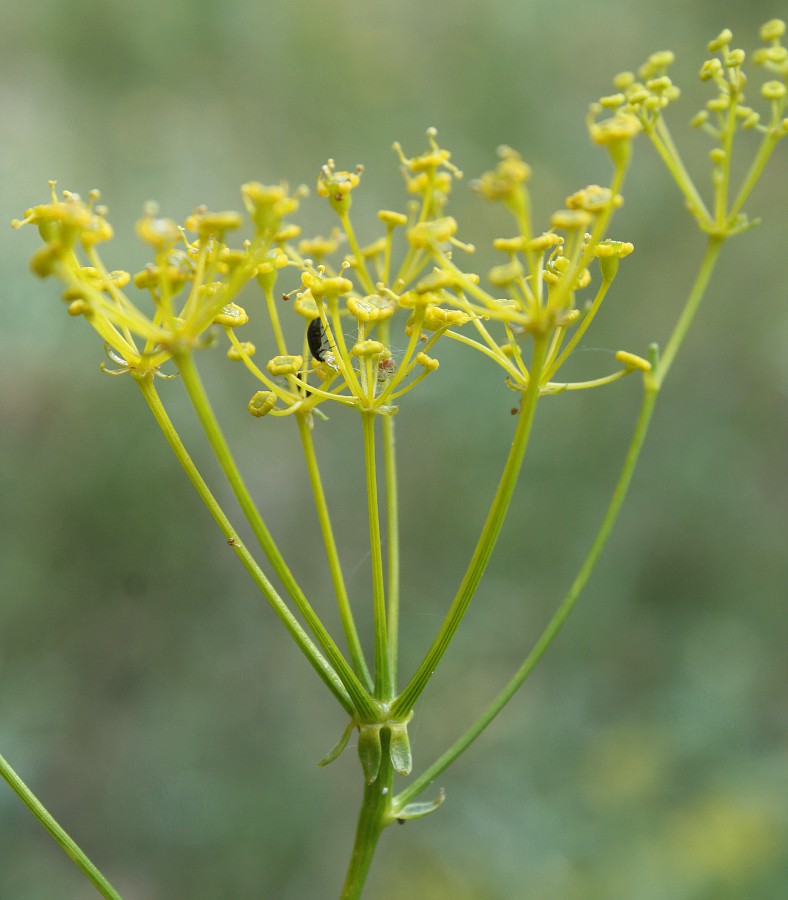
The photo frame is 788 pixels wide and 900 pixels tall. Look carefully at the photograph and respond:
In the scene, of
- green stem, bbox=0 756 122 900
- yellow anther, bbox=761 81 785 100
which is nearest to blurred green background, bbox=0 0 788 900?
green stem, bbox=0 756 122 900

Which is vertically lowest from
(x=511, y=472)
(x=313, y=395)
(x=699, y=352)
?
(x=699, y=352)

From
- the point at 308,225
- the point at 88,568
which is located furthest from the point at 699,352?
the point at 88,568

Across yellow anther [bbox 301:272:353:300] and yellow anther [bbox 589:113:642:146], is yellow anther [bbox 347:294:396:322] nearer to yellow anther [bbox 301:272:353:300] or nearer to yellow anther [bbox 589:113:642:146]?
yellow anther [bbox 301:272:353:300]

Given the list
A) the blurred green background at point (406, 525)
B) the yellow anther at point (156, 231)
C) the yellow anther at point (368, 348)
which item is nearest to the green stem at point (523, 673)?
the yellow anther at point (368, 348)

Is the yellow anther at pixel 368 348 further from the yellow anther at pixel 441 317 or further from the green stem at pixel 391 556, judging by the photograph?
the green stem at pixel 391 556

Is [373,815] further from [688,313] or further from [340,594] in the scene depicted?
[688,313]

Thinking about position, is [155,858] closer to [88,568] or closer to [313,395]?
[88,568]
